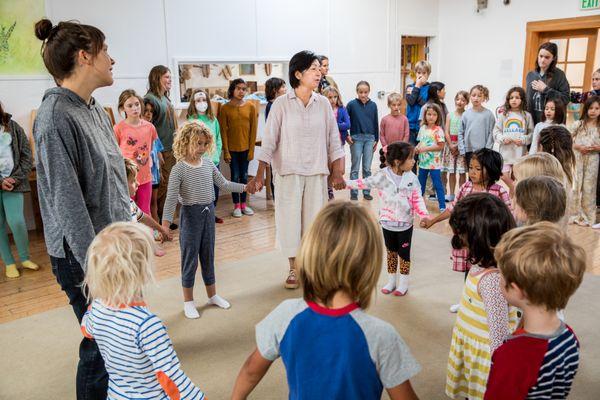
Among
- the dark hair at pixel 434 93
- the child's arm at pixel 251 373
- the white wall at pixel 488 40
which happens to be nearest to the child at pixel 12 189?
the child's arm at pixel 251 373

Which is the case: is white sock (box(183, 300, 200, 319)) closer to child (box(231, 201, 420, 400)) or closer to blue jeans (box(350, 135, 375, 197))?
child (box(231, 201, 420, 400))

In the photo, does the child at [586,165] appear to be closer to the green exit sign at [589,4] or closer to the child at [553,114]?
the child at [553,114]

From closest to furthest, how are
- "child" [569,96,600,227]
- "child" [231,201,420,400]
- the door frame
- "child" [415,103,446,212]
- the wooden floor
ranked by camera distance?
"child" [231,201,420,400] < the wooden floor < "child" [569,96,600,227] < "child" [415,103,446,212] < the door frame

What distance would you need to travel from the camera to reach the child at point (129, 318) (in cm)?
152

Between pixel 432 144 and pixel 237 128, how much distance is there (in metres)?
2.17

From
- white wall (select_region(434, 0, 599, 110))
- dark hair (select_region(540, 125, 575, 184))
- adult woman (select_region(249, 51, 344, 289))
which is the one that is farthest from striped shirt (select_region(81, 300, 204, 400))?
white wall (select_region(434, 0, 599, 110))

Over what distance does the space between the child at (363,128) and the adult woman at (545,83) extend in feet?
5.69

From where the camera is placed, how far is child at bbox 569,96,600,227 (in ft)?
15.8

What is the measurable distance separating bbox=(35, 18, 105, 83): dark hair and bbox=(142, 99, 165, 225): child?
299 centimetres

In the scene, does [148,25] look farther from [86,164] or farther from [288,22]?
[86,164]

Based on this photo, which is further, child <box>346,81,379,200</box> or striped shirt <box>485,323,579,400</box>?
child <box>346,81,379,200</box>

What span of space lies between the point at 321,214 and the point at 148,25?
510cm

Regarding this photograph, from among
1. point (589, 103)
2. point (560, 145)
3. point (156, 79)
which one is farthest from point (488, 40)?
point (156, 79)

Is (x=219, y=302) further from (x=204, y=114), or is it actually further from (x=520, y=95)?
(x=520, y=95)
